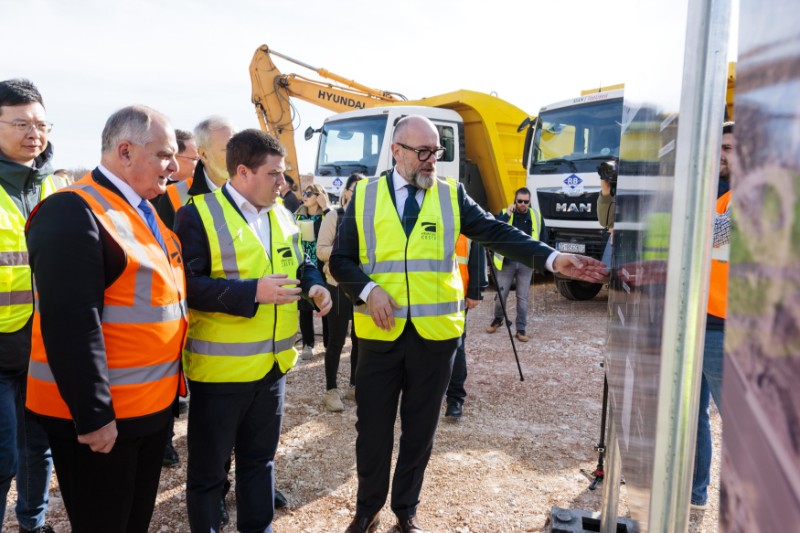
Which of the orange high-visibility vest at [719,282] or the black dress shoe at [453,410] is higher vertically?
the orange high-visibility vest at [719,282]

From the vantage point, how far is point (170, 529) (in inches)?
112

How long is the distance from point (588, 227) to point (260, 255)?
267 inches

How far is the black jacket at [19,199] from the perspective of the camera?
7.59 feet

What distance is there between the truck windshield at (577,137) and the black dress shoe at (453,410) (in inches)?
197

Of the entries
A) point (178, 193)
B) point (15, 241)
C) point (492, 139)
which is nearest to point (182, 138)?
point (178, 193)

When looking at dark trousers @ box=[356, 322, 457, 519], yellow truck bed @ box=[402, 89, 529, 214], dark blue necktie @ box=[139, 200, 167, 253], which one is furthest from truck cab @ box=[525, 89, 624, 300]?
dark blue necktie @ box=[139, 200, 167, 253]

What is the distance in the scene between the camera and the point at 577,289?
28.9ft

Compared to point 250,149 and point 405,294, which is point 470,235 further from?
point 250,149

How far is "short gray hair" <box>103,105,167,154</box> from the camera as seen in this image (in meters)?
1.80

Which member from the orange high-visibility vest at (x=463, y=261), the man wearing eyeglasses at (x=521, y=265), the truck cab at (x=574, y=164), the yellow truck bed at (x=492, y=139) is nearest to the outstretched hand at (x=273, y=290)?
the orange high-visibility vest at (x=463, y=261)

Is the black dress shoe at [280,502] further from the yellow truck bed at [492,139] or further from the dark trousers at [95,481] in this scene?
the yellow truck bed at [492,139]

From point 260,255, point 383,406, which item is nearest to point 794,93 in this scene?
point 260,255

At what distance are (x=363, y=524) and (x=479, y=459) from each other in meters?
1.18

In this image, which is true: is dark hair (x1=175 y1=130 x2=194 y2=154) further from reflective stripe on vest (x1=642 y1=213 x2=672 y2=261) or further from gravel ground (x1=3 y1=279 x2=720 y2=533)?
reflective stripe on vest (x1=642 y1=213 x2=672 y2=261)
